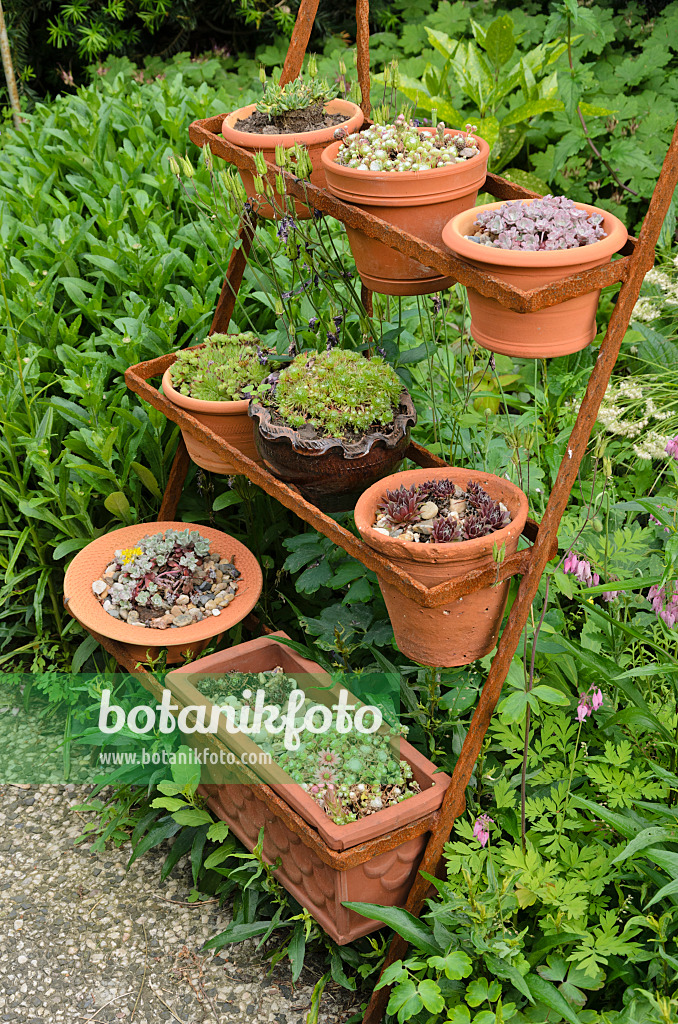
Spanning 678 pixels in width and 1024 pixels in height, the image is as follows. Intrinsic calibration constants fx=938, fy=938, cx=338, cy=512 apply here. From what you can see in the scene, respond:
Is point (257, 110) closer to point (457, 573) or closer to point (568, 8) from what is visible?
point (568, 8)

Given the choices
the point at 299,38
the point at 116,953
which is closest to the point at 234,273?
the point at 299,38

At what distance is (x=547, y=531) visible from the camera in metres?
1.69

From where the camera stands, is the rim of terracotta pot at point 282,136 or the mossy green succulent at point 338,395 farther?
the rim of terracotta pot at point 282,136

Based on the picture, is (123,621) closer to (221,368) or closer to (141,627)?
(141,627)

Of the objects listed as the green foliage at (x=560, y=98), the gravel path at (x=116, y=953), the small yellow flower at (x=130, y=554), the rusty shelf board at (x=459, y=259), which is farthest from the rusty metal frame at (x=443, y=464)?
the green foliage at (x=560, y=98)

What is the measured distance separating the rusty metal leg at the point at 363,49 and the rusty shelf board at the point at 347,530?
85 cm

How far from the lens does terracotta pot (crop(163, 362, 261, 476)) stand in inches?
90.5

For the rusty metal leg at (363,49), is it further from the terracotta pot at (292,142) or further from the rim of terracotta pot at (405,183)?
the rim of terracotta pot at (405,183)

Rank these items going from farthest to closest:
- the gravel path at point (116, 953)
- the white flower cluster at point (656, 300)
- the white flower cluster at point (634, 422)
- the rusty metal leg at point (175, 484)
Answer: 1. the white flower cluster at point (656, 300)
2. the rusty metal leg at point (175, 484)
3. the white flower cluster at point (634, 422)
4. the gravel path at point (116, 953)

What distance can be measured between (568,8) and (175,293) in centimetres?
188

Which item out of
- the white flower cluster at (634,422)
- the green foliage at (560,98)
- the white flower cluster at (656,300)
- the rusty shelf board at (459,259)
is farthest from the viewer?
the green foliage at (560,98)

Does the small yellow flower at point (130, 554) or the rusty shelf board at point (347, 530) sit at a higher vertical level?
the rusty shelf board at point (347, 530)

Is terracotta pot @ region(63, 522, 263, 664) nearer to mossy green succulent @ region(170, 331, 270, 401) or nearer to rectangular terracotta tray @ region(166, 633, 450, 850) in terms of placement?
rectangular terracotta tray @ region(166, 633, 450, 850)

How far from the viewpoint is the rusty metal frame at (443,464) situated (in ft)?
4.99
